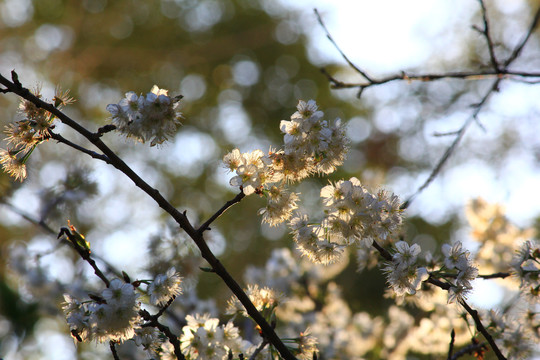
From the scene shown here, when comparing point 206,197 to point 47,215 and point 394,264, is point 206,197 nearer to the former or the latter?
point 47,215

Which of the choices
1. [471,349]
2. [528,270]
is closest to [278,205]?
[471,349]

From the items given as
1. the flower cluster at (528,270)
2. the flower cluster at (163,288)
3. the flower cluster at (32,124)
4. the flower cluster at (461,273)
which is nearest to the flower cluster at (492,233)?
the flower cluster at (528,270)

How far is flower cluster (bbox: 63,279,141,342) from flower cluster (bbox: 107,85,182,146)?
46 centimetres

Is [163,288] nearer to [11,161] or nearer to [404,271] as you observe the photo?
[11,161]

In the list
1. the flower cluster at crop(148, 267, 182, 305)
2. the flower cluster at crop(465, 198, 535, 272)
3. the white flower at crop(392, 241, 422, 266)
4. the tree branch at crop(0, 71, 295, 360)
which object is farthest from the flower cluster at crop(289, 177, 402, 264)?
the flower cluster at crop(465, 198, 535, 272)

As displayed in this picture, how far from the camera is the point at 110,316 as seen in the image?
4.29ft

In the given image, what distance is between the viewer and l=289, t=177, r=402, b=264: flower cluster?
4.57 feet

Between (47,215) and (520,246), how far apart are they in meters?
2.76

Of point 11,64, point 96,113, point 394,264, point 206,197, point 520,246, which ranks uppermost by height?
point 11,64

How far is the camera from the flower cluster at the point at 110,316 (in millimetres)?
1318

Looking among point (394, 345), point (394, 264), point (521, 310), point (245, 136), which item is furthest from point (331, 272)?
point (245, 136)

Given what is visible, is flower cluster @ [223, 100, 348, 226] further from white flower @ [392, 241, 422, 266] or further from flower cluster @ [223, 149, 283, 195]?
white flower @ [392, 241, 422, 266]

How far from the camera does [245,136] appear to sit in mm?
8250

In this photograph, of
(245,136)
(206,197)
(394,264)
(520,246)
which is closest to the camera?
(394,264)
